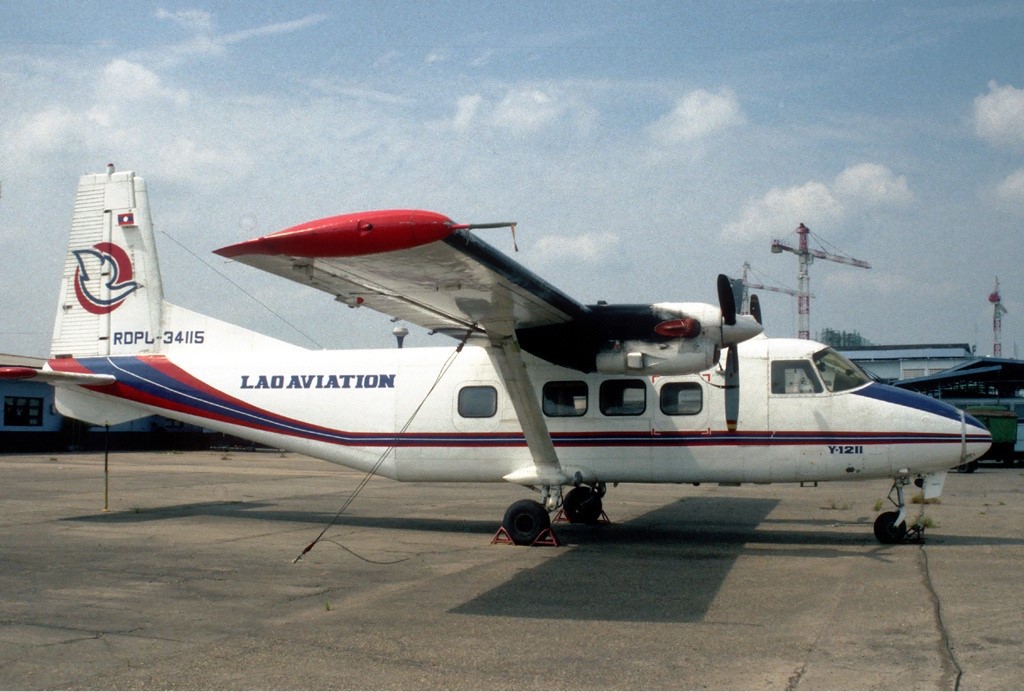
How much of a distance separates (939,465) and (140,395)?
1290 cm

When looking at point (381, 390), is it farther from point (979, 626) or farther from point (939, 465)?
point (979, 626)

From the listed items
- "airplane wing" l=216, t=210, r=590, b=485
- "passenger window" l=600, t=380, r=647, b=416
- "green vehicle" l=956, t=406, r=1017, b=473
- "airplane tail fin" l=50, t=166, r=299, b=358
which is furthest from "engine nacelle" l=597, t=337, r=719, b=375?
"green vehicle" l=956, t=406, r=1017, b=473

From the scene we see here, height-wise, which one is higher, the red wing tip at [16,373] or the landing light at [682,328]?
the landing light at [682,328]

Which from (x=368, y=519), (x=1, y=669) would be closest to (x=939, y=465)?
(x=368, y=519)

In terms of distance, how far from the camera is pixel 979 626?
7.87 meters

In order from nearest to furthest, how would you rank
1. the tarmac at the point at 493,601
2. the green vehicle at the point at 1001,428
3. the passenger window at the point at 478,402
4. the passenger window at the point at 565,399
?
the tarmac at the point at 493,601 < the passenger window at the point at 565,399 < the passenger window at the point at 478,402 < the green vehicle at the point at 1001,428

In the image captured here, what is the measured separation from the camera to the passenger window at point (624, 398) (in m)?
13.7

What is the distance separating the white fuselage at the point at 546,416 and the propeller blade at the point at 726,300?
166 cm

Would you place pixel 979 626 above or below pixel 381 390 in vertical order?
below

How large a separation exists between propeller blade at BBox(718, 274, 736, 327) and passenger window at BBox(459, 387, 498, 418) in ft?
13.2

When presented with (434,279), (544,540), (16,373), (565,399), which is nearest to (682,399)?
(565,399)

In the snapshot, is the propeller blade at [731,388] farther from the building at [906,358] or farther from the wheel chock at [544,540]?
the building at [906,358]

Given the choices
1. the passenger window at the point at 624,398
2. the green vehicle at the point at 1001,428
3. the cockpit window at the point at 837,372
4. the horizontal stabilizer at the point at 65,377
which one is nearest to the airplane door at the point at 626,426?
the passenger window at the point at 624,398

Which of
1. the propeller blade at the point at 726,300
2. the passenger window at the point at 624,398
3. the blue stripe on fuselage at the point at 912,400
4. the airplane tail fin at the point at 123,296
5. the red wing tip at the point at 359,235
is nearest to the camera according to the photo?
the red wing tip at the point at 359,235
